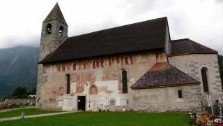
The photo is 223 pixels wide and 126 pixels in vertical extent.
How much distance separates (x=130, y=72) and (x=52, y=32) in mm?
16609

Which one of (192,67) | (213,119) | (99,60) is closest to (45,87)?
(99,60)

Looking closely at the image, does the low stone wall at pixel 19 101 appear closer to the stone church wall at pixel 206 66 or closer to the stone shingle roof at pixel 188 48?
the stone shingle roof at pixel 188 48

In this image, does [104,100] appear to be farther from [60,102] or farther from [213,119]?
[213,119]

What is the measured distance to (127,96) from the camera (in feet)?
89.3

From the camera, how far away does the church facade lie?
929 inches

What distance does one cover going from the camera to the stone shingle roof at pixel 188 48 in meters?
26.0

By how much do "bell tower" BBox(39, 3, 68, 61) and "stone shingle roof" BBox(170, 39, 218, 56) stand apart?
59.9ft

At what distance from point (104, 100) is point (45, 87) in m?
10.0

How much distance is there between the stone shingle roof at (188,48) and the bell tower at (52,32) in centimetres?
1826

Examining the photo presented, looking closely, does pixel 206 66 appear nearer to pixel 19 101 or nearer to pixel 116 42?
pixel 116 42

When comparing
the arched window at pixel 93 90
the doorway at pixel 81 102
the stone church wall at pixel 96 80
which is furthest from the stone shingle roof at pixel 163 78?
the doorway at pixel 81 102

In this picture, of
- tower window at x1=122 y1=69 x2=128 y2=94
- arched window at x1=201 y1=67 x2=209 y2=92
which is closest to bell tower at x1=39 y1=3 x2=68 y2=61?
tower window at x1=122 y1=69 x2=128 y2=94

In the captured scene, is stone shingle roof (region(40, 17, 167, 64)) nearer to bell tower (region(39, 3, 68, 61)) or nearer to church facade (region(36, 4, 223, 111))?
church facade (region(36, 4, 223, 111))

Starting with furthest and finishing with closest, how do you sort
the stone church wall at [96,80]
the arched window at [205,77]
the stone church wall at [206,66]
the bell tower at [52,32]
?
the bell tower at [52,32], the stone church wall at [96,80], the arched window at [205,77], the stone church wall at [206,66]
